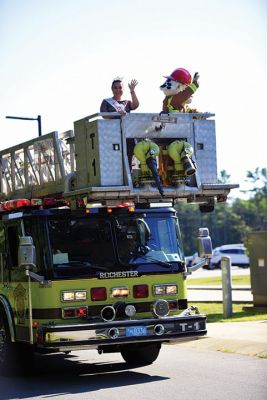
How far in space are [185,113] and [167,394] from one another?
389 cm

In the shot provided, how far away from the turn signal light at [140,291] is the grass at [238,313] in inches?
259

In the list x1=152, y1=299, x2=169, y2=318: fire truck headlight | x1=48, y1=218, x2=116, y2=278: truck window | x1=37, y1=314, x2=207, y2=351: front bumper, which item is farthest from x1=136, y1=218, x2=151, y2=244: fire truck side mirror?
x1=37, y1=314, x2=207, y2=351: front bumper

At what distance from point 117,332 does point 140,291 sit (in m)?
0.80

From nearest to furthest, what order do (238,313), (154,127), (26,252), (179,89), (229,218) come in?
(26,252) → (154,127) → (179,89) → (238,313) → (229,218)

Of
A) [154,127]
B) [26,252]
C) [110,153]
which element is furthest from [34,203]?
[154,127]

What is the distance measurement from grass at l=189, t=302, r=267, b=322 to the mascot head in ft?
23.2

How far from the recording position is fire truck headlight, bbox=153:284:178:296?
11758 millimetres

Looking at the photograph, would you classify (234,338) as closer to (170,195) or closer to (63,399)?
(170,195)

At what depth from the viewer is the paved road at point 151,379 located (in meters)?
9.97

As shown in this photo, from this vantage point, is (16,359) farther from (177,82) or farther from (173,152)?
(177,82)

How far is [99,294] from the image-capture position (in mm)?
11398

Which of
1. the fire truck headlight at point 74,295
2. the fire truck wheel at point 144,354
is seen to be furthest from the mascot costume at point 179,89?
the fire truck wheel at point 144,354

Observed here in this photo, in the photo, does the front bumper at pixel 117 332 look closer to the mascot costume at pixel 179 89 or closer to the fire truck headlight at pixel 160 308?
the fire truck headlight at pixel 160 308

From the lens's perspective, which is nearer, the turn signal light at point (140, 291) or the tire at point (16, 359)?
the turn signal light at point (140, 291)
